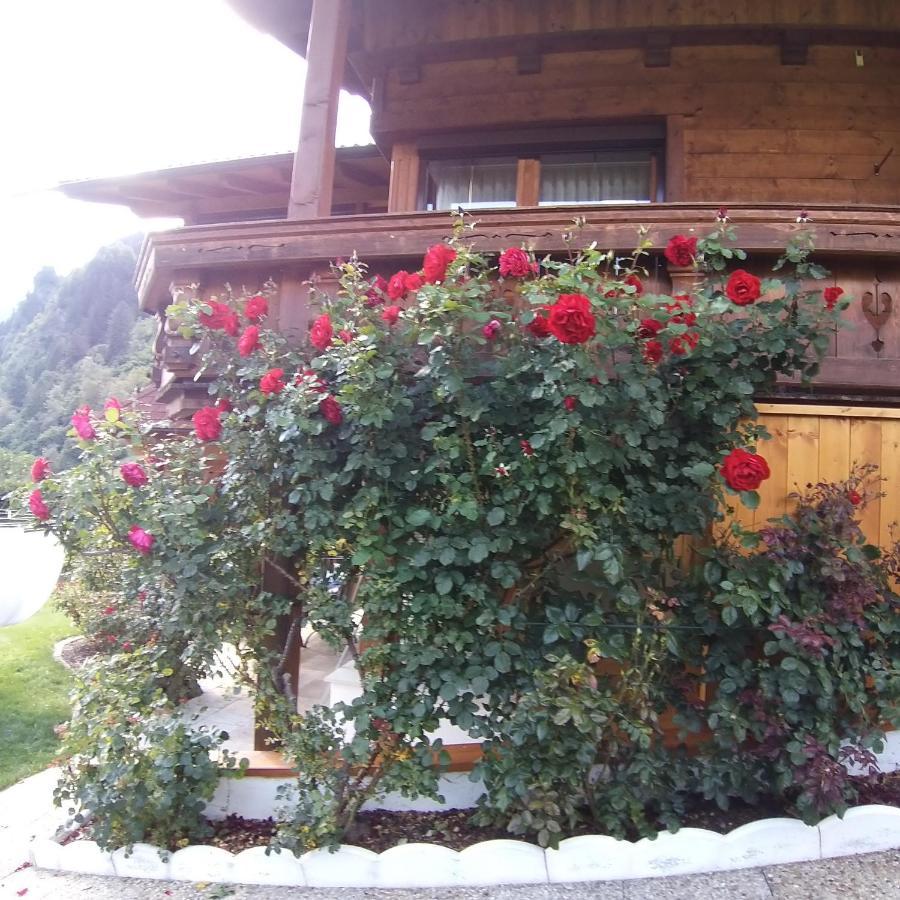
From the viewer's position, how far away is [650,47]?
559 centimetres

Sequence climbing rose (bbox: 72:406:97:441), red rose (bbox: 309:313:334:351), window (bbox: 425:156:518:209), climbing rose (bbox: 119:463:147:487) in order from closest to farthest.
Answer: red rose (bbox: 309:313:334:351) → climbing rose (bbox: 119:463:147:487) → climbing rose (bbox: 72:406:97:441) → window (bbox: 425:156:518:209)

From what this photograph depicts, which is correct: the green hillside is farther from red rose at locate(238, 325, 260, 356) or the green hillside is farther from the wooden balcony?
red rose at locate(238, 325, 260, 356)

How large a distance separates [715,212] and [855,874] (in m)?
3.00

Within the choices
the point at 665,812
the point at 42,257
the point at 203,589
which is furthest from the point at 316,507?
the point at 42,257

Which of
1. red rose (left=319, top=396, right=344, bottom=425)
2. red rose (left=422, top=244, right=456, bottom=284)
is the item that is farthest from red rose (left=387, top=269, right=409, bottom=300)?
red rose (left=319, top=396, right=344, bottom=425)

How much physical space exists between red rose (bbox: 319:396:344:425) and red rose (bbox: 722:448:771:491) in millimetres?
1627

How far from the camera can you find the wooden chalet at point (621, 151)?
3480 millimetres

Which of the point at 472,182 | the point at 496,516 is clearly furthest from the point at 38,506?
the point at 472,182

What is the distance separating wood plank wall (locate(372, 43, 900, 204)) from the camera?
5.36 m

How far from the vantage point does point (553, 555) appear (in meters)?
2.99

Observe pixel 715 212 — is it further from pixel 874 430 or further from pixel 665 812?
pixel 665 812

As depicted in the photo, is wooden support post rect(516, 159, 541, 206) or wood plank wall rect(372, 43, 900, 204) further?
wooden support post rect(516, 159, 541, 206)

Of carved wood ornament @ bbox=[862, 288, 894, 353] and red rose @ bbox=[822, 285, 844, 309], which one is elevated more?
carved wood ornament @ bbox=[862, 288, 894, 353]

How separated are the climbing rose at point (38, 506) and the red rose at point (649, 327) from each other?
2937mm
